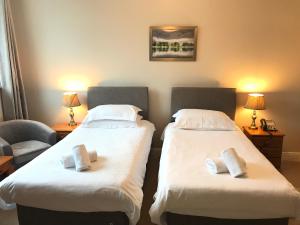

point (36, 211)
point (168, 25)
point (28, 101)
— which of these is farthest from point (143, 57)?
point (36, 211)

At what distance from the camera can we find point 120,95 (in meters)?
3.45

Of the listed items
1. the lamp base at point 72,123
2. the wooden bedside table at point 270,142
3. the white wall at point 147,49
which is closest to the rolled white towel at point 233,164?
the wooden bedside table at point 270,142

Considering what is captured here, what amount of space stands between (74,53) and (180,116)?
1716 mm

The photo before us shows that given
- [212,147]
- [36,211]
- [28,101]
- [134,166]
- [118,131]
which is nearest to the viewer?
[36,211]

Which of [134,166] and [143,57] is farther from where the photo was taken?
[143,57]

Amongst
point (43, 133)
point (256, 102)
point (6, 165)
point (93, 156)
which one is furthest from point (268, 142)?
point (6, 165)

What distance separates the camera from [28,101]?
367 cm

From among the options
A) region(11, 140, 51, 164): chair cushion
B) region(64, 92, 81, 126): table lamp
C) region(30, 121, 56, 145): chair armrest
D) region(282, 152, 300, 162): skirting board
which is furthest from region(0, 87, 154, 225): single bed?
region(282, 152, 300, 162): skirting board

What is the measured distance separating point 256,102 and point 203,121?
0.75 metres

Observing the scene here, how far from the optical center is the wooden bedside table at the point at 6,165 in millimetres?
2381

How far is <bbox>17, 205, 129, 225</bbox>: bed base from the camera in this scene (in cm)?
184

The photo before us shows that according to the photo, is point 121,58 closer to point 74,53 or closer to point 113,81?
point 113,81

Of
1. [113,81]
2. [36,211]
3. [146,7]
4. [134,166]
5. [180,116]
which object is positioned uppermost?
[146,7]

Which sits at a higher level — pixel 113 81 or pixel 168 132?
pixel 113 81
